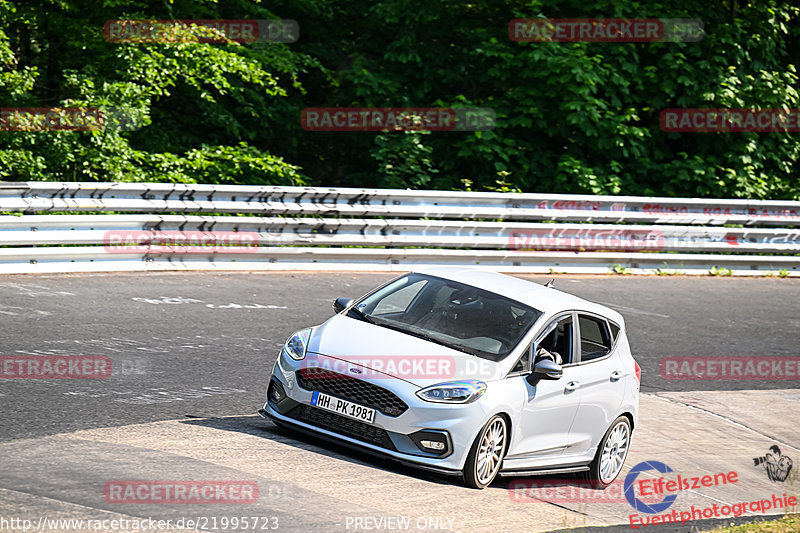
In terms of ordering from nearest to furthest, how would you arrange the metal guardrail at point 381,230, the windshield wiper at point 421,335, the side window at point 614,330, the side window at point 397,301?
the windshield wiper at point 421,335 → the side window at point 397,301 → the side window at point 614,330 → the metal guardrail at point 381,230

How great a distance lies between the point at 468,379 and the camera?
805 cm

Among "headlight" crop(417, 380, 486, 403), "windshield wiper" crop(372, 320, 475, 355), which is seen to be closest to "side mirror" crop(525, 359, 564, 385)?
"windshield wiper" crop(372, 320, 475, 355)

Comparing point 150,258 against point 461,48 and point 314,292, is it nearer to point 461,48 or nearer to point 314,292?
point 314,292

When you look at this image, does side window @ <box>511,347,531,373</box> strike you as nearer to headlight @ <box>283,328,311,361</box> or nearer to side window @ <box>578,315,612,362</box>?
side window @ <box>578,315,612,362</box>

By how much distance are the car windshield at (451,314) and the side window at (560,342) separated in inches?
8.6

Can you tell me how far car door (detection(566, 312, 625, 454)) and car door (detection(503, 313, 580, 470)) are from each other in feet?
0.38

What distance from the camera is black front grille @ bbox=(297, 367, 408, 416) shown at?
7938mm

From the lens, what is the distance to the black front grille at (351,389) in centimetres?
794

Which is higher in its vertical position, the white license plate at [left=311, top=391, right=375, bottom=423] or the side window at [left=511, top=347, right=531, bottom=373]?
the side window at [left=511, top=347, right=531, bottom=373]

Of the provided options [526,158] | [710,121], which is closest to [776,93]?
[710,121]

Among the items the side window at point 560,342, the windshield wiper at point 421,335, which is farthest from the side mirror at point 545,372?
the windshield wiper at point 421,335

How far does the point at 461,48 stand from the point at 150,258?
443 inches

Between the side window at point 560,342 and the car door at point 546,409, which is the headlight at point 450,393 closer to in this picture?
the car door at point 546,409

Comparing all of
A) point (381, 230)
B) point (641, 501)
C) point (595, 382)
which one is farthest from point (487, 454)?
point (381, 230)
